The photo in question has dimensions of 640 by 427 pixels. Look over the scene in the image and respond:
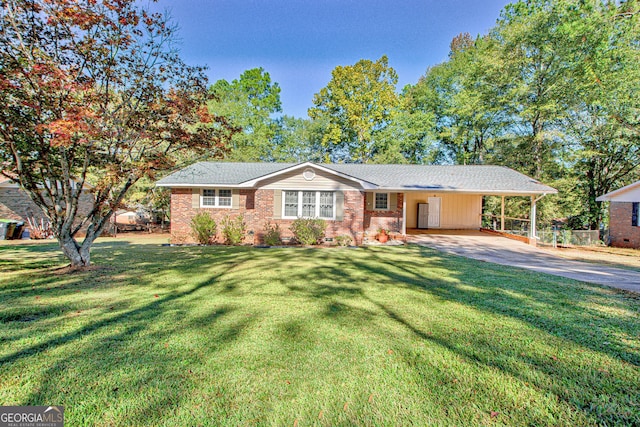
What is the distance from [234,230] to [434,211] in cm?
1250

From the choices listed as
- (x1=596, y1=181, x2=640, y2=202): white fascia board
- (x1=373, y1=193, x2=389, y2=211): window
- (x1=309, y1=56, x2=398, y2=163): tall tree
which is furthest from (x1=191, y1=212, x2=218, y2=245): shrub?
(x1=596, y1=181, x2=640, y2=202): white fascia board

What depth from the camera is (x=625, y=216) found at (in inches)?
602

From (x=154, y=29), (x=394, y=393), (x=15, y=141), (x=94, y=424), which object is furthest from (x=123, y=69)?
(x=394, y=393)

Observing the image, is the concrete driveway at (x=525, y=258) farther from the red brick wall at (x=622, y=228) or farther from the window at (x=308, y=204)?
the red brick wall at (x=622, y=228)

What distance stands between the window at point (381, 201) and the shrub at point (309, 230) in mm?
3603

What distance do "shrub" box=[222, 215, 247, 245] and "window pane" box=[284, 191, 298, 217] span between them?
6.90ft

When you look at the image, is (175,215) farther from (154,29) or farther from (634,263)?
(634,263)

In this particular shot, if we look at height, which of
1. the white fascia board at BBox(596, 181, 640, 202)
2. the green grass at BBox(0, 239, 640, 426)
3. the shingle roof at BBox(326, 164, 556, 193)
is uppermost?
the shingle roof at BBox(326, 164, 556, 193)

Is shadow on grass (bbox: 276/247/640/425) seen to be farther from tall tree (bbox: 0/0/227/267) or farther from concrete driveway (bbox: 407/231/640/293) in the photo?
tall tree (bbox: 0/0/227/267)

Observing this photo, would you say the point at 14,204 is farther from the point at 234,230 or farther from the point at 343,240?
the point at 343,240

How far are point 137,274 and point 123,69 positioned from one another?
191 inches

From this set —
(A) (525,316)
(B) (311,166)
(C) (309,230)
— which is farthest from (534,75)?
(A) (525,316)

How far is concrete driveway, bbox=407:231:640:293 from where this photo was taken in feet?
23.7

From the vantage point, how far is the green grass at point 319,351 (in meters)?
2.43
